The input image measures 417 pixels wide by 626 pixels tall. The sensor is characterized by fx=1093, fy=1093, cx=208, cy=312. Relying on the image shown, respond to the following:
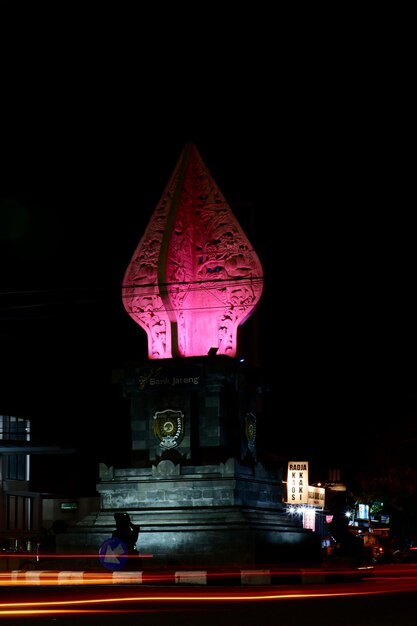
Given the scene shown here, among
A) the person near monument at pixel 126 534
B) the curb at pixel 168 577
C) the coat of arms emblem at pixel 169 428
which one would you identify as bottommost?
the curb at pixel 168 577

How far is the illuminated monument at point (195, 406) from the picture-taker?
105 feet

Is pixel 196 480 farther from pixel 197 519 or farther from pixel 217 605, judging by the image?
pixel 217 605

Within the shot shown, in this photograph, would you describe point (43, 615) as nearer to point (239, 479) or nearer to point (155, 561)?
point (155, 561)

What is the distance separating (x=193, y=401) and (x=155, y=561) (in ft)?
18.3

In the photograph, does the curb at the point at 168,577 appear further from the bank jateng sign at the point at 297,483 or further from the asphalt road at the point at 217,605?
the bank jateng sign at the point at 297,483

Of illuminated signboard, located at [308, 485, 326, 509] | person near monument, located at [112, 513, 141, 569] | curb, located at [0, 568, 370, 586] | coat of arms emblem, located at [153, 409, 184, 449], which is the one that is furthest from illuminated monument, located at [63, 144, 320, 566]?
illuminated signboard, located at [308, 485, 326, 509]

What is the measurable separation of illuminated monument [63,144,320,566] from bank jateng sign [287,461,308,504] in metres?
17.9

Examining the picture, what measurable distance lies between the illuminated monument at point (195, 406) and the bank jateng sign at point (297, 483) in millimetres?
17944

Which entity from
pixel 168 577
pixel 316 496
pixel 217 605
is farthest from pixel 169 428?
pixel 316 496

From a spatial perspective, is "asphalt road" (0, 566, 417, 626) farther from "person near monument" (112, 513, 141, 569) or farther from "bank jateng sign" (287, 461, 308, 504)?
"bank jateng sign" (287, 461, 308, 504)

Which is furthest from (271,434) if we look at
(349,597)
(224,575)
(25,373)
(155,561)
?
(349,597)

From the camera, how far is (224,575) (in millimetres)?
25703

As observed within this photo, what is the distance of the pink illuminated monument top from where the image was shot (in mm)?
35031

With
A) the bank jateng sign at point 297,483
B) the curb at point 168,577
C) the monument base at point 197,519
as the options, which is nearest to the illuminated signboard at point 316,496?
the bank jateng sign at point 297,483
